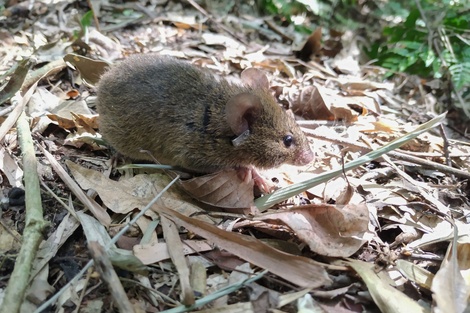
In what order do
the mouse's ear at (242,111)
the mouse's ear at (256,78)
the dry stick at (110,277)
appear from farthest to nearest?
the mouse's ear at (256,78) → the mouse's ear at (242,111) → the dry stick at (110,277)

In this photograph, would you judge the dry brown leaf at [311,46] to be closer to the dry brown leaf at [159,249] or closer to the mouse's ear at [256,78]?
the mouse's ear at [256,78]

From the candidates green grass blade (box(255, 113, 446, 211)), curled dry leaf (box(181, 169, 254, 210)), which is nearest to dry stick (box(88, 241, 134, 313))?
curled dry leaf (box(181, 169, 254, 210))

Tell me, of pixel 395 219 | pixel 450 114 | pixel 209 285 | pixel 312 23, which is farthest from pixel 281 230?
pixel 312 23

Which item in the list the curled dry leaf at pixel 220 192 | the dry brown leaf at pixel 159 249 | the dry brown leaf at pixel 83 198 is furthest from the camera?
the curled dry leaf at pixel 220 192

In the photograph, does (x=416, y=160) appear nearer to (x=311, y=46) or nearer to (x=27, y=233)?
(x=311, y=46)

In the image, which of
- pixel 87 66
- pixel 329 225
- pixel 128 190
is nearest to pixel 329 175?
pixel 329 225

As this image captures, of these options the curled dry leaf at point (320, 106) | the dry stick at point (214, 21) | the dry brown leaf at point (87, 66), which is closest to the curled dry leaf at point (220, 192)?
the curled dry leaf at point (320, 106)

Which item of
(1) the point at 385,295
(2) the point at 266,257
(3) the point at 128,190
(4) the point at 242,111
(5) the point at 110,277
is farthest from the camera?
(4) the point at 242,111

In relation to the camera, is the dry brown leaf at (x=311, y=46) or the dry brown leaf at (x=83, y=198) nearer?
the dry brown leaf at (x=83, y=198)
